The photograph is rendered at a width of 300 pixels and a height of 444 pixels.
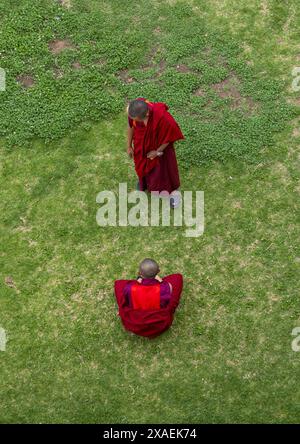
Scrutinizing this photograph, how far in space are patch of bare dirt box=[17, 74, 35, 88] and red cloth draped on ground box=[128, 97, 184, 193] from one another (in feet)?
8.56

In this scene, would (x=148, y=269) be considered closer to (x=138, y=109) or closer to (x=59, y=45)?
(x=138, y=109)

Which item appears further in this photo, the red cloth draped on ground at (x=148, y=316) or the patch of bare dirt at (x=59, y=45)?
the patch of bare dirt at (x=59, y=45)

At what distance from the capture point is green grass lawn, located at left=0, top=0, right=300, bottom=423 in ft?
21.1

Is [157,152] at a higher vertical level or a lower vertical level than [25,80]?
lower

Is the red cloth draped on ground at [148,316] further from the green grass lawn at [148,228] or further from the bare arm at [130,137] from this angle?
the bare arm at [130,137]

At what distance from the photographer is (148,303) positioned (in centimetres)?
646

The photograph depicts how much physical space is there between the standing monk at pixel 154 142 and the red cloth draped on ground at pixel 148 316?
1.44m

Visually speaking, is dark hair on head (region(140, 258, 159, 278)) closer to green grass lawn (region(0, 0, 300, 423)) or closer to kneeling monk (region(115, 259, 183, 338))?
kneeling monk (region(115, 259, 183, 338))

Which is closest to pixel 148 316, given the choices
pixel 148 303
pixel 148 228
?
pixel 148 303

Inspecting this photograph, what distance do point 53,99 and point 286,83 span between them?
11.4ft

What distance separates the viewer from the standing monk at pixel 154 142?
6.47m

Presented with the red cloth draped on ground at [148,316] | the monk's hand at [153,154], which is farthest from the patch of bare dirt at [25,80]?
the red cloth draped on ground at [148,316]

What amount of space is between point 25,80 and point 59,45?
858mm
